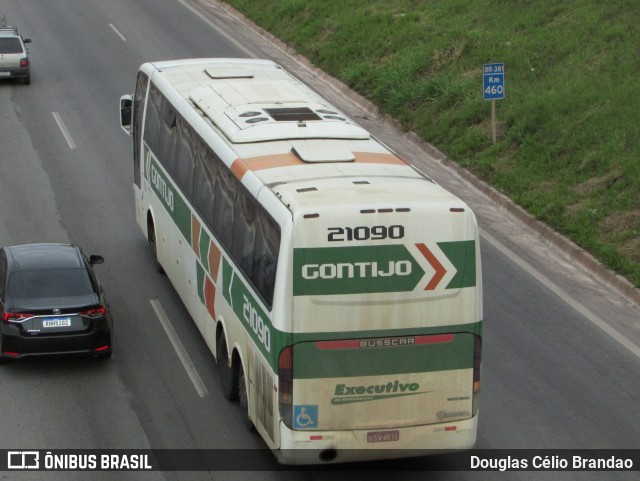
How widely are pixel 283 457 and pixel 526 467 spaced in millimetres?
3089

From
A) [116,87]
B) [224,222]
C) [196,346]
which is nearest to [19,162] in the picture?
[116,87]

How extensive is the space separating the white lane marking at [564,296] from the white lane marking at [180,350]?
6.31 m

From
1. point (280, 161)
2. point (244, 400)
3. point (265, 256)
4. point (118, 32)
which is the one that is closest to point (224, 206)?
point (280, 161)

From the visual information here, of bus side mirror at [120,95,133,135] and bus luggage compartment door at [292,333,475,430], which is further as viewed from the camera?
bus side mirror at [120,95,133,135]

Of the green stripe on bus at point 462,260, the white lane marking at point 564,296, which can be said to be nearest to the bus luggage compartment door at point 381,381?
the green stripe on bus at point 462,260

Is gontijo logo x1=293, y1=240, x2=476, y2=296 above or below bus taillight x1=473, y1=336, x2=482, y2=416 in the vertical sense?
above

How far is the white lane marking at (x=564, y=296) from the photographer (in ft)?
56.1

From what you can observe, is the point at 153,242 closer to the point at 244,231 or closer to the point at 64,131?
the point at 244,231

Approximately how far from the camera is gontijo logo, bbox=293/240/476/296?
11.8m

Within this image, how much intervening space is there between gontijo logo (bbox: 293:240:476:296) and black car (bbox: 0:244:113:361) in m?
4.83

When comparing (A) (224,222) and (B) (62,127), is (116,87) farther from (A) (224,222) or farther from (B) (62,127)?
(A) (224,222)

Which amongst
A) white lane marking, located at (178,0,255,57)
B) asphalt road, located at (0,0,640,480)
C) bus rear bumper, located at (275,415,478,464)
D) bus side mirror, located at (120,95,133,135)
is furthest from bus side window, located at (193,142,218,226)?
white lane marking, located at (178,0,255,57)

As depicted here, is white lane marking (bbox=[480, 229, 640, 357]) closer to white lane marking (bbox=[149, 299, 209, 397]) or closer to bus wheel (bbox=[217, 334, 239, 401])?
bus wheel (bbox=[217, 334, 239, 401])

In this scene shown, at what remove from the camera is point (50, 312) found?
1543 centimetres
